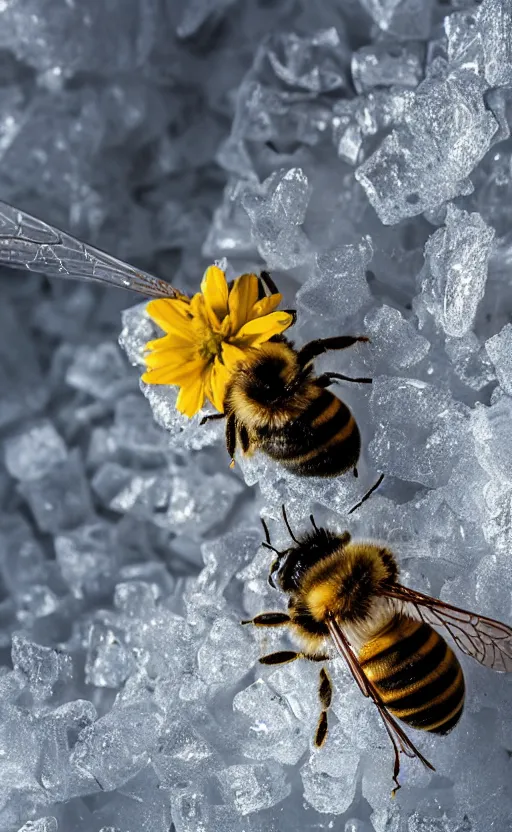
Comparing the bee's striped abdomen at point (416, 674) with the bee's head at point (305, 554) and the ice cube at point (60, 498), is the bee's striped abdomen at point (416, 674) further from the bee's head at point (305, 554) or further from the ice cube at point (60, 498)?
the ice cube at point (60, 498)

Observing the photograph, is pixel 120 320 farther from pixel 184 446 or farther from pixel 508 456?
pixel 508 456

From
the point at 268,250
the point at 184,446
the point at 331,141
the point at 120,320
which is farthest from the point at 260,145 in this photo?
the point at 184,446

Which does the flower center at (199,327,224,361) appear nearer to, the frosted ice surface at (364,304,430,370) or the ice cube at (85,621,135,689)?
the frosted ice surface at (364,304,430,370)

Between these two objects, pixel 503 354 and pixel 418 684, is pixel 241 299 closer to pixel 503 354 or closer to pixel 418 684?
pixel 503 354

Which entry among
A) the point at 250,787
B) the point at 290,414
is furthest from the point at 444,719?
the point at 290,414

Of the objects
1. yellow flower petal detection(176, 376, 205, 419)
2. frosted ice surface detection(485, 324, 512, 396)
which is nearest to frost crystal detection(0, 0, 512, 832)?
frosted ice surface detection(485, 324, 512, 396)
